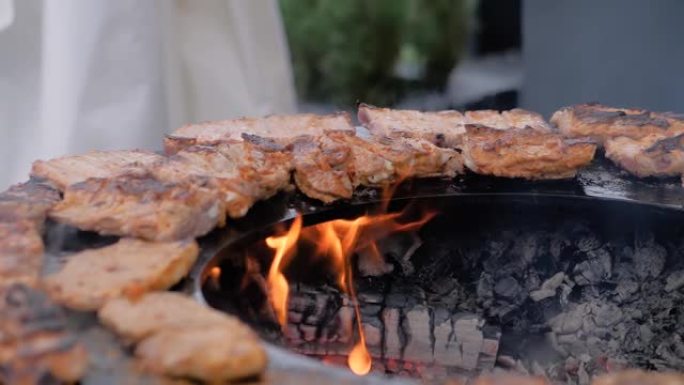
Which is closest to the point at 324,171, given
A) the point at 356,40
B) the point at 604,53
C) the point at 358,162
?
the point at 358,162

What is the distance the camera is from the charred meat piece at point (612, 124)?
230 cm

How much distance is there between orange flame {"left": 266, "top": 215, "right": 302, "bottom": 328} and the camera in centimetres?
188

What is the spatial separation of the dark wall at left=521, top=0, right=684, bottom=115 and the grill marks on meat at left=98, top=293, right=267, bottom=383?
3653 millimetres

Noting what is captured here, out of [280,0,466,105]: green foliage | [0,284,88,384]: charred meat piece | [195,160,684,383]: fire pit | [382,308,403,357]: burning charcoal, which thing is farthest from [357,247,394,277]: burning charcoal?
[280,0,466,105]: green foliage

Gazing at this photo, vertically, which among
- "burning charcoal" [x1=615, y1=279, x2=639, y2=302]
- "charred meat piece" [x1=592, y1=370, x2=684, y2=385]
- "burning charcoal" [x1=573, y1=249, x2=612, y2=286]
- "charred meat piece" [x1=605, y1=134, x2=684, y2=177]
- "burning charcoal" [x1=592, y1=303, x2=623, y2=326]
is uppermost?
"charred meat piece" [x1=605, y1=134, x2=684, y2=177]

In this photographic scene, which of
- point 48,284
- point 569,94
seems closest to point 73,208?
point 48,284

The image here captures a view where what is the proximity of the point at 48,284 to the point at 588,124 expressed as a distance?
1.56m

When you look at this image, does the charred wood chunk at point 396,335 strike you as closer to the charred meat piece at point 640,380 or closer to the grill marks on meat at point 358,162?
the grill marks on meat at point 358,162

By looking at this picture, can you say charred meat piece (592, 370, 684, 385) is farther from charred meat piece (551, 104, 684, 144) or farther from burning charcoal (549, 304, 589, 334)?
charred meat piece (551, 104, 684, 144)

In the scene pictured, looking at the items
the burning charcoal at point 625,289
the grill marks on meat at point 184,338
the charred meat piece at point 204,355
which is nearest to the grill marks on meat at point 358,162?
the burning charcoal at point 625,289

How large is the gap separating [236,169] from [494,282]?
753 mm

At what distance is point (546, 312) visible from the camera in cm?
216

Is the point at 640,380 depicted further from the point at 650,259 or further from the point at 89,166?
the point at 89,166

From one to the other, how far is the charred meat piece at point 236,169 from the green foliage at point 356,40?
528 centimetres
